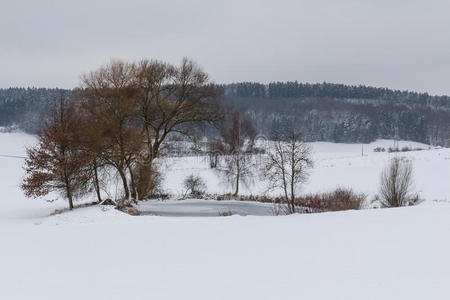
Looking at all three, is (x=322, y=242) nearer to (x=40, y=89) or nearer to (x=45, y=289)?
(x=45, y=289)

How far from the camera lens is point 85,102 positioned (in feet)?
90.6

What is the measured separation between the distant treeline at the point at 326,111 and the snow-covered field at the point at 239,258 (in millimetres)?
111496

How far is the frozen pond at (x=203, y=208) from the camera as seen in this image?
2469 centimetres

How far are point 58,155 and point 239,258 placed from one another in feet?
53.5

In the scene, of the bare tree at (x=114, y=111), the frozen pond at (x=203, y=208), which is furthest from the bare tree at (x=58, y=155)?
the frozen pond at (x=203, y=208)

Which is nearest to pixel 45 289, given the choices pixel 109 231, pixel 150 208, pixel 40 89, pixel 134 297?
pixel 134 297

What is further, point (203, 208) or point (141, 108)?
point (141, 108)

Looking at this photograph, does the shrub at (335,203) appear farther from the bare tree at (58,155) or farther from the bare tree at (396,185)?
the bare tree at (58,155)

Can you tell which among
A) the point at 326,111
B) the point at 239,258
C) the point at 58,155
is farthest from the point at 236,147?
the point at 326,111

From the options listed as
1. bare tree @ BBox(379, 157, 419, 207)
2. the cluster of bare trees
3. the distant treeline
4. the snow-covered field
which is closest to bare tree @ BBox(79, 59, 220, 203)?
the cluster of bare trees

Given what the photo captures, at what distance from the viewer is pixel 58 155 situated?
2267 cm

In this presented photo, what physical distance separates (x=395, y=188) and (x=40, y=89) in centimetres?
14859

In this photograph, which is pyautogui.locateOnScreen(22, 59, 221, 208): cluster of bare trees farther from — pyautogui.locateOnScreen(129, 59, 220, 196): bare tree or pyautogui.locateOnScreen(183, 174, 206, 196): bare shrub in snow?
pyautogui.locateOnScreen(183, 174, 206, 196): bare shrub in snow

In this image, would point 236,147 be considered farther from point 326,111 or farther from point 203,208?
point 326,111
